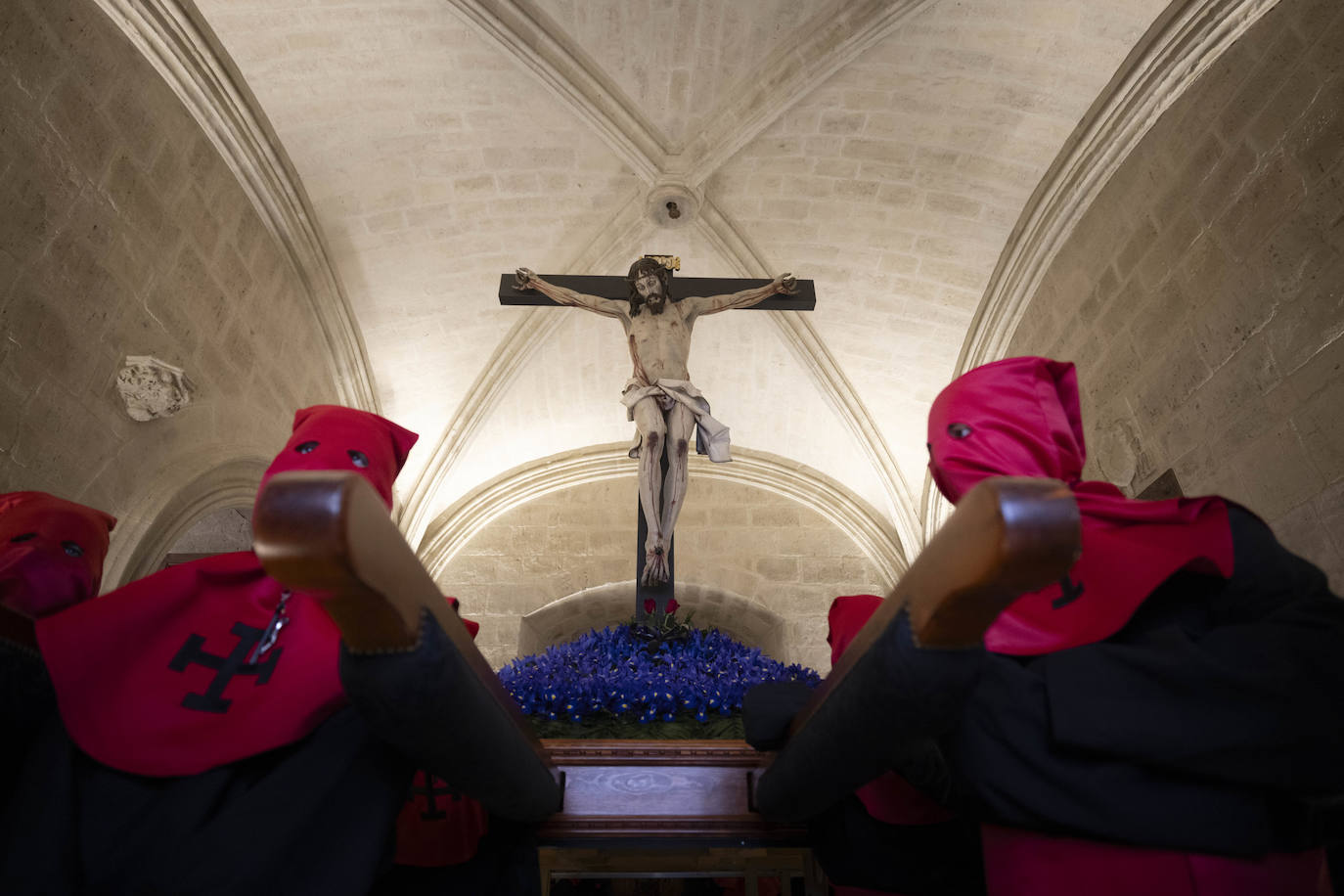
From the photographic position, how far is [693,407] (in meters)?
4.00

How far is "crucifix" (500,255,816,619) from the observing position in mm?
3766

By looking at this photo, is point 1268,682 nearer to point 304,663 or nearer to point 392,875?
point 304,663

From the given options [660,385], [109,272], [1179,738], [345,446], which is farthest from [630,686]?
[109,272]

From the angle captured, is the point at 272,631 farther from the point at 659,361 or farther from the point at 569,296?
the point at 569,296

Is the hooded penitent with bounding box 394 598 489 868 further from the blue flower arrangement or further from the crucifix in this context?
the crucifix

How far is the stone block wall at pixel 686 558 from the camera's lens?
26.8 feet

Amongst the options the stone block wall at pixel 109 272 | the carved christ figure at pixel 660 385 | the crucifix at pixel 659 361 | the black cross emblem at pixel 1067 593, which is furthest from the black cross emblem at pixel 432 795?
the stone block wall at pixel 109 272

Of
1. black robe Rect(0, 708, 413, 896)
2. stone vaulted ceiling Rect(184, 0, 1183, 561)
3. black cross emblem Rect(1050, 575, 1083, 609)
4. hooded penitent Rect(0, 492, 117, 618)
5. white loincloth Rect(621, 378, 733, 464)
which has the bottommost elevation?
black robe Rect(0, 708, 413, 896)

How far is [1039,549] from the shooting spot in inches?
26.9

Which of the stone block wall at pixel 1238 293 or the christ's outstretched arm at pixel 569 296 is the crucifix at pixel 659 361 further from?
the stone block wall at pixel 1238 293

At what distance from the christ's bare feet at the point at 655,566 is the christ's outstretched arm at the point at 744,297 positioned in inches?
61.0

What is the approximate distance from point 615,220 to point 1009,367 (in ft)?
19.9

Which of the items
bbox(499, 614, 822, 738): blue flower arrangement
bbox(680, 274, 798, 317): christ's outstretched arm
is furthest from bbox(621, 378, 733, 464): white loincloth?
bbox(499, 614, 822, 738): blue flower arrangement

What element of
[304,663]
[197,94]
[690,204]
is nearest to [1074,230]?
[690,204]
